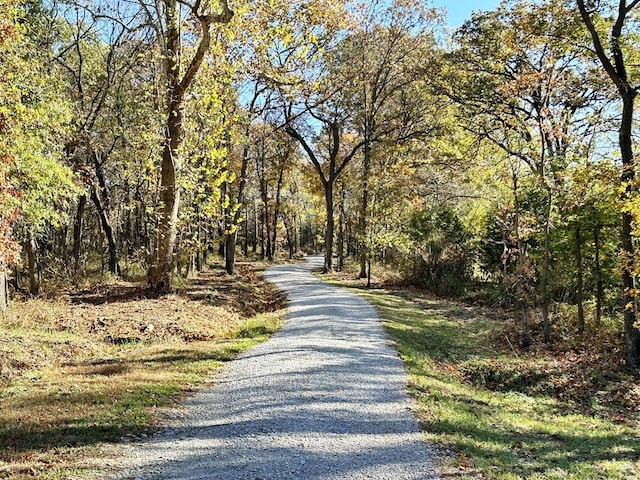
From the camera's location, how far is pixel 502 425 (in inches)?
272

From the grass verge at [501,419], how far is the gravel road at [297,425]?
40 cm

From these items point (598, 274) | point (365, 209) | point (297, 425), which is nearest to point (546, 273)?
point (598, 274)

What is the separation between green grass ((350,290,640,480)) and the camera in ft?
17.9

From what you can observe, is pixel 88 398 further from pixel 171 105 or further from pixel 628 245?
pixel 628 245

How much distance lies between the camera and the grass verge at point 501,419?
547 cm

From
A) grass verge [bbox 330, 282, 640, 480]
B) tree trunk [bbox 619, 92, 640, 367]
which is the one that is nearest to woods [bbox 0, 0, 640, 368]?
tree trunk [bbox 619, 92, 640, 367]

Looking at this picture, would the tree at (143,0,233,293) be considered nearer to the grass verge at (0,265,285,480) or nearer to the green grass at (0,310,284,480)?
the grass verge at (0,265,285,480)

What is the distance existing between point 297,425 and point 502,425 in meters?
3.06

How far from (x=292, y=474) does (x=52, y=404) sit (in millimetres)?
3325

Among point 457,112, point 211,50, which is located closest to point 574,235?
point 457,112

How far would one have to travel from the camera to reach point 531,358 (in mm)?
11469

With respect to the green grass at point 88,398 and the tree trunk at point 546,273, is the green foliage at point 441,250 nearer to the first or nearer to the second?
the tree trunk at point 546,273

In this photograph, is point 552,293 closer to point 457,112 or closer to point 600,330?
point 600,330

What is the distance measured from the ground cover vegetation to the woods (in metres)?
0.09
